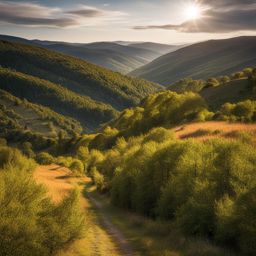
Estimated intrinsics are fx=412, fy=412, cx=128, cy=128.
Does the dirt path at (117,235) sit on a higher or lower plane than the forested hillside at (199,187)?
lower

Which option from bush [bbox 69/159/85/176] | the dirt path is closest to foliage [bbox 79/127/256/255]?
the dirt path

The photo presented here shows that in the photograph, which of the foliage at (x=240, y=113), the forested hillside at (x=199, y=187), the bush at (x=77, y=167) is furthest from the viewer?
the bush at (x=77, y=167)

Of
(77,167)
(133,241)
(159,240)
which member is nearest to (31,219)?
(133,241)

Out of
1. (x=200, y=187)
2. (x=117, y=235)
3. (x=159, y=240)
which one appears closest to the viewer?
(x=200, y=187)

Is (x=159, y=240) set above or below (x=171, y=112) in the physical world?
below

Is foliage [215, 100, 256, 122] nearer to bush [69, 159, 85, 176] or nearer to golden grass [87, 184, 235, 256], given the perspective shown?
golden grass [87, 184, 235, 256]

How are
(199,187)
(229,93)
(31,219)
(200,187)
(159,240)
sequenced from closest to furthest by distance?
(31,219) → (200,187) → (199,187) → (159,240) → (229,93)

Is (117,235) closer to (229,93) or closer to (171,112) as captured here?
(171,112)

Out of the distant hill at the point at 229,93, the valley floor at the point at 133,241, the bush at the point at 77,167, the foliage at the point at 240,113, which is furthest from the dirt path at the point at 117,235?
the distant hill at the point at 229,93

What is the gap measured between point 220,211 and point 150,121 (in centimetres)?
8081

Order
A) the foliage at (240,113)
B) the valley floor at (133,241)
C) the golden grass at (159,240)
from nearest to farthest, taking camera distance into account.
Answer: the golden grass at (159,240) < the valley floor at (133,241) < the foliage at (240,113)

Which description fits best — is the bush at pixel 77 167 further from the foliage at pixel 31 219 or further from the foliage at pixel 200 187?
the foliage at pixel 31 219

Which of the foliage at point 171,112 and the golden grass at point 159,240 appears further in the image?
the foliage at point 171,112

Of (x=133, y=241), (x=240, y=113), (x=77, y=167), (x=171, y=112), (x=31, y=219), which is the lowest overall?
(x=77, y=167)
